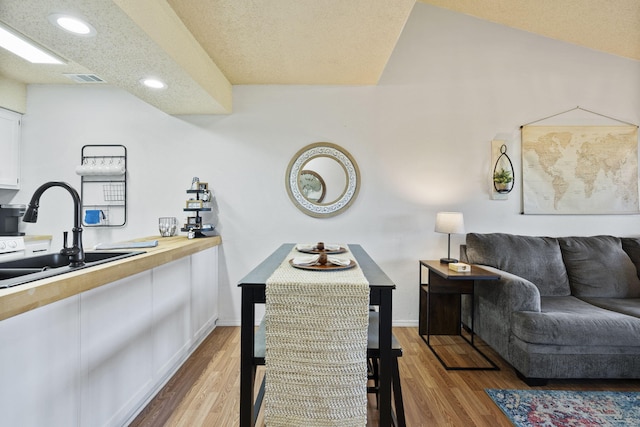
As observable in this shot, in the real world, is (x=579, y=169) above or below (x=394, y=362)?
above

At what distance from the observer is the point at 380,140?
9.97 ft

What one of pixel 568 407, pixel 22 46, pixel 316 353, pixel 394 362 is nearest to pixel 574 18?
pixel 568 407

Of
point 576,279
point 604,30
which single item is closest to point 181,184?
point 576,279

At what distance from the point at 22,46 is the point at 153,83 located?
0.82 meters

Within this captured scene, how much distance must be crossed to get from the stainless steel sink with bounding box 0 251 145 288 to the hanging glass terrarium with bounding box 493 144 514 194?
310cm

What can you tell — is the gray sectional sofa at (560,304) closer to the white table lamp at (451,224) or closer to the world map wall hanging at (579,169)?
the white table lamp at (451,224)

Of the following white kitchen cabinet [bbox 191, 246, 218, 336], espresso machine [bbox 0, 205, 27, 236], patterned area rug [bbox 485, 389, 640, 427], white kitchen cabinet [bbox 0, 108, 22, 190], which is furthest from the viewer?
white kitchen cabinet [bbox 0, 108, 22, 190]

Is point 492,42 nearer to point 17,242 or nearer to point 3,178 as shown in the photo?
point 17,242

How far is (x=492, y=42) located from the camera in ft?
9.93

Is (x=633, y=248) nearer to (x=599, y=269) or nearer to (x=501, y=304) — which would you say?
(x=599, y=269)

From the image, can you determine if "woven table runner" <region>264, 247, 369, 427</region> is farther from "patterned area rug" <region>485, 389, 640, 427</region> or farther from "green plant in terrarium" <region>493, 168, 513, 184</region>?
"green plant in terrarium" <region>493, 168, 513, 184</region>

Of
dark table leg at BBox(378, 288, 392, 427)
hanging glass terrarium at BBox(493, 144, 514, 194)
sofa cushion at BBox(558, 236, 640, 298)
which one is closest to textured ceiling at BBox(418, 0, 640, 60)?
hanging glass terrarium at BBox(493, 144, 514, 194)

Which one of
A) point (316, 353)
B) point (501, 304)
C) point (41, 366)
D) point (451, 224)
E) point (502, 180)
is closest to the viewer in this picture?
point (41, 366)

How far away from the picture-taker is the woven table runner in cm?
128
